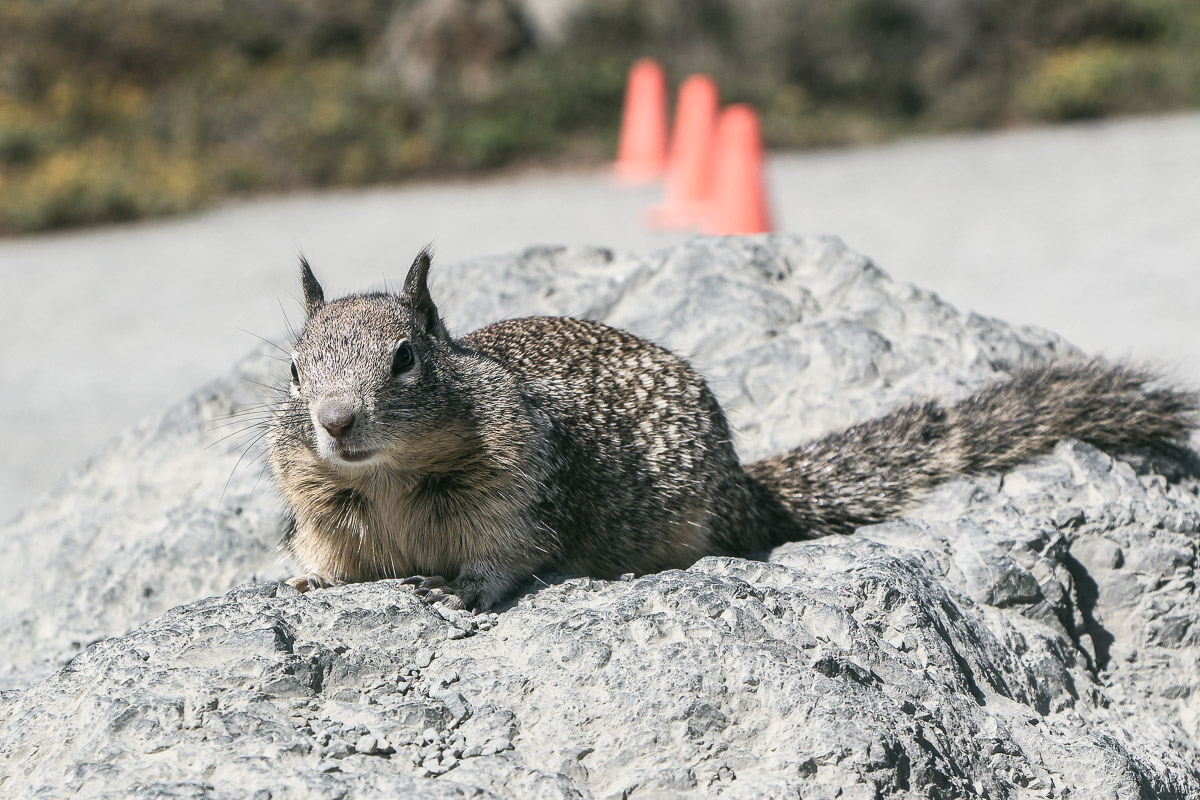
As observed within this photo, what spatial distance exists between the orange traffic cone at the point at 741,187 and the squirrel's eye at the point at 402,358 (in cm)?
680

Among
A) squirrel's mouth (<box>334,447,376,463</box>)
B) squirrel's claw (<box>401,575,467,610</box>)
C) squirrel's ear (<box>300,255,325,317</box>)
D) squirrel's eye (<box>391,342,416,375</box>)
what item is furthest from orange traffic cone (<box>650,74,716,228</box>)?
squirrel's mouth (<box>334,447,376,463</box>)

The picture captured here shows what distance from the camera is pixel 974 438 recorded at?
14.6 ft

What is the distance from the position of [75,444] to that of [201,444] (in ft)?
11.4

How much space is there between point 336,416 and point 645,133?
14.2m

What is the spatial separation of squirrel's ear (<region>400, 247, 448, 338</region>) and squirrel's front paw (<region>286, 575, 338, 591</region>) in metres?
0.75

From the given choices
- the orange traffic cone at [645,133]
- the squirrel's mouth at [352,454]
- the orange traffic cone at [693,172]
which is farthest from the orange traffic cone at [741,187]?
the squirrel's mouth at [352,454]

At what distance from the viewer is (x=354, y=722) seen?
9.77 ft

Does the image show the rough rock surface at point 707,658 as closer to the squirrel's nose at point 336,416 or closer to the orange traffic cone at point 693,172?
the squirrel's nose at point 336,416

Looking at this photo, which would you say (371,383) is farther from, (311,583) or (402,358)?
(311,583)

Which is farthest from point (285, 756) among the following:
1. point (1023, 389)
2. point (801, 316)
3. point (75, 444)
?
point (75, 444)

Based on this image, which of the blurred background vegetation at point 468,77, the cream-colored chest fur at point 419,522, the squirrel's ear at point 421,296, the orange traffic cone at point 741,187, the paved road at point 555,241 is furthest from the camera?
the blurred background vegetation at point 468,77

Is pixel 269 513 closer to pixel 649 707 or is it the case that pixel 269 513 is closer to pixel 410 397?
A: pixel 410 397

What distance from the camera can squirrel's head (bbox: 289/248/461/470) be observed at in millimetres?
3334

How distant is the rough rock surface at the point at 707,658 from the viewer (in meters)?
2.88
